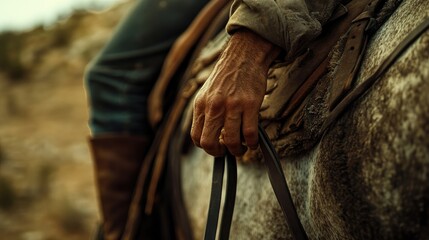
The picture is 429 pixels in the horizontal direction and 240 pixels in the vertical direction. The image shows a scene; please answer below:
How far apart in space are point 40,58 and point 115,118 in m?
10.4

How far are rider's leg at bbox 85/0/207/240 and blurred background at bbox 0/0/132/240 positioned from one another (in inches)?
156

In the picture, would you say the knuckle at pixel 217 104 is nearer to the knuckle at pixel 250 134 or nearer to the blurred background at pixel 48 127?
the knuckle at pixel 250 134

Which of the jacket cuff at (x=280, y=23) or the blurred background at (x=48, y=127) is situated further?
the blurred background at (x=48, y=127)

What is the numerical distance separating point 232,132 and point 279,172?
145mm

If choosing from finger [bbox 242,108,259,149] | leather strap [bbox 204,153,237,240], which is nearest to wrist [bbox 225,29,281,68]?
finger [bbox 242,108,259,149]

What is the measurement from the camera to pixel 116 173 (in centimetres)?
225

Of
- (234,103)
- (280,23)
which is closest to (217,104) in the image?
(234,103)

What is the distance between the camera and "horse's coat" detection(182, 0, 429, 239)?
917mm

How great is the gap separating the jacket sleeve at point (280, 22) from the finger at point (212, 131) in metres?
0.18

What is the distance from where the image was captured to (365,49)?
3.84ft

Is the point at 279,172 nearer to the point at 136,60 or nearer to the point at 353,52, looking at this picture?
the point at 353,52

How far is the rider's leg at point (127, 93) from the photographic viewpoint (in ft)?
7.27

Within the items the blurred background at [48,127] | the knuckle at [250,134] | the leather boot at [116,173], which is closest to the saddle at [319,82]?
the knuckle at [250,134]

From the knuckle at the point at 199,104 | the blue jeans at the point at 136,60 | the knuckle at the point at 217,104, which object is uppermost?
the knuckle at the point at 217,104
